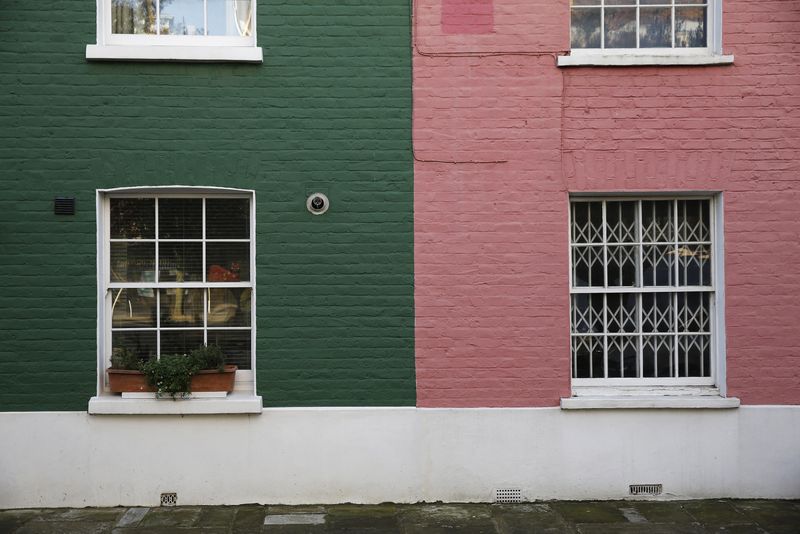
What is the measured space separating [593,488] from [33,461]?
16.7ft

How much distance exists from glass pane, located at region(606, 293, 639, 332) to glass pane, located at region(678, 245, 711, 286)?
512 millimetres

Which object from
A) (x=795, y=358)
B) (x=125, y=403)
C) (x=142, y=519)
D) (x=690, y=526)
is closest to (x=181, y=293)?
(x=125, y=403)

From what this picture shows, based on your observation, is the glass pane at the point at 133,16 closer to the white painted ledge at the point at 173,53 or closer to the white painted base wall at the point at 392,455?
the white painted ledge at the point at 173,53

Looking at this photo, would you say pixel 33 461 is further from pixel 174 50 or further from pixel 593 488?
pixel 593 488

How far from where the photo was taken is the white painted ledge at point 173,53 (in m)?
6.91

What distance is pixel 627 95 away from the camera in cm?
714

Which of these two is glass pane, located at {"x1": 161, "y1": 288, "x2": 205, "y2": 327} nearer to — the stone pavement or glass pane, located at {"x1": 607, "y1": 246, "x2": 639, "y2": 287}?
the stone pavement

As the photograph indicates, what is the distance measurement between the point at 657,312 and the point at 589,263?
804mm

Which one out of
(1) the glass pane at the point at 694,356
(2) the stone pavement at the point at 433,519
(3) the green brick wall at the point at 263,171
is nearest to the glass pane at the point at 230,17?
(3) the green brick wall at the point at 263,171

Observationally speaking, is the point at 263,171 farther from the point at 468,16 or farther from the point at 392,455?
the point at 392,455

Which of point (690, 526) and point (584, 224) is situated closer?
point (690, 526)

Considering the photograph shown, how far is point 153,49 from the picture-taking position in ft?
22.8

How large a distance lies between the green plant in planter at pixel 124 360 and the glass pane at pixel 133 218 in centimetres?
107

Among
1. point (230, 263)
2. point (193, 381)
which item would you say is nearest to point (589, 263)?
point (230, 263)
